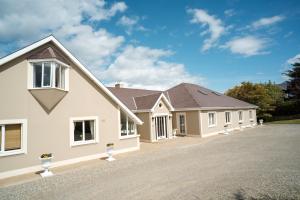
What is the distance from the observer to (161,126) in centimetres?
2414

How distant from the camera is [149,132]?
22547mm

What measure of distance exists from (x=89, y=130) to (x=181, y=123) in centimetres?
1449

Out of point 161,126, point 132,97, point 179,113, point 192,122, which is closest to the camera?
point 161,126

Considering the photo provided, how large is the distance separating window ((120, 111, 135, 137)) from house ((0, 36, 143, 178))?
4.00 ft

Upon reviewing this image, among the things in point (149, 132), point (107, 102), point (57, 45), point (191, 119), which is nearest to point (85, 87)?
point (107, 102)

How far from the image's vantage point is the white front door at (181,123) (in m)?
27.0

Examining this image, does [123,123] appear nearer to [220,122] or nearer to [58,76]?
[58,76]

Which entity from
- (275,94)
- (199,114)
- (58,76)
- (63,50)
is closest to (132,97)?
(199,114)

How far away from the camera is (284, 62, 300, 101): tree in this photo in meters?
46.3

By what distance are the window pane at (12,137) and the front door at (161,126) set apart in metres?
13.7

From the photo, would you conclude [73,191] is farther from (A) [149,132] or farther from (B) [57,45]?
(A) [149,132]

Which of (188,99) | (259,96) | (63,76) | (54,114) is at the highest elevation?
A: (259,96)

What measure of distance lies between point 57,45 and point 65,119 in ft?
15.4

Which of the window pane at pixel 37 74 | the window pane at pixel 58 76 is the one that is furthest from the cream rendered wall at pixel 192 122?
the window pane at pixel 37 74
